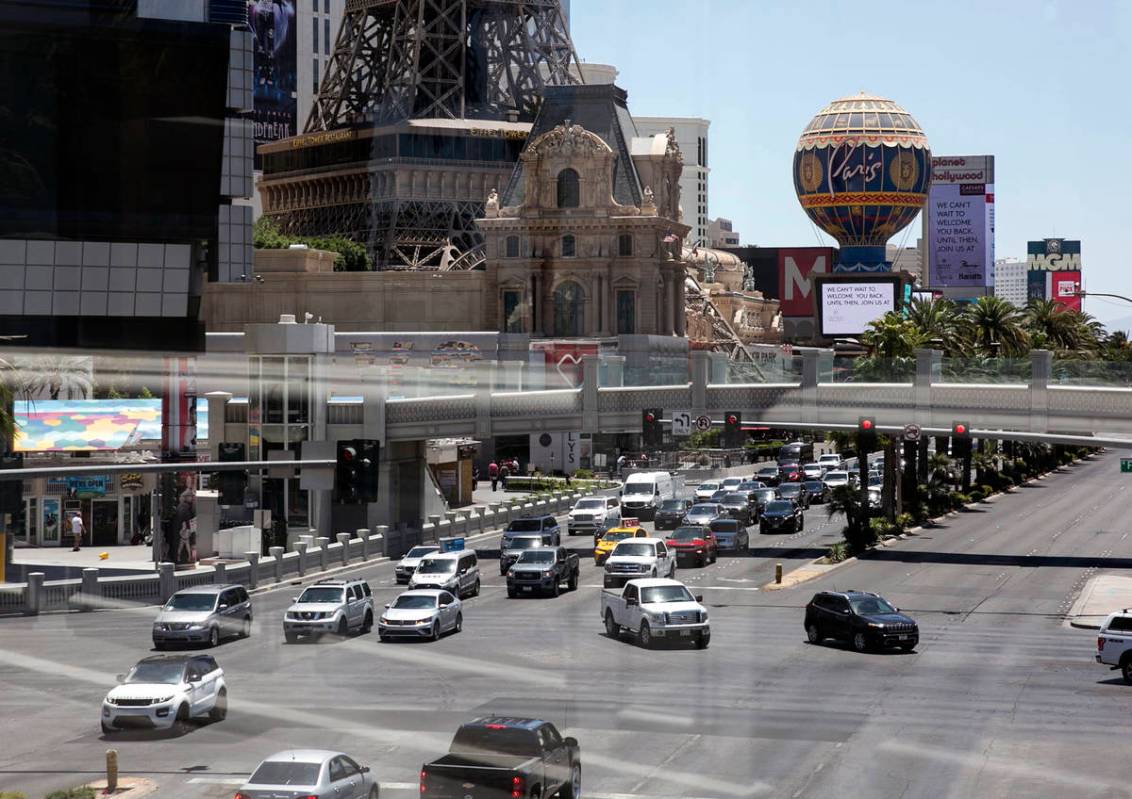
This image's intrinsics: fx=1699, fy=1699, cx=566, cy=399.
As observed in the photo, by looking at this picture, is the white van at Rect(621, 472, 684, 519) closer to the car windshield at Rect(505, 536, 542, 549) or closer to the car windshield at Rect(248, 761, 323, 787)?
the car windshield at Rect(505, 536, 542, 549)

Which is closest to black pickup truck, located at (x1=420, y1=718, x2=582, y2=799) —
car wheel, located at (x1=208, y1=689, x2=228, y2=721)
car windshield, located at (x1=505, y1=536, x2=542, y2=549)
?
car wheel, located at (x1=208, y1=689, x2=228, y2=721)

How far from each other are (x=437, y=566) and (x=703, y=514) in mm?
20137

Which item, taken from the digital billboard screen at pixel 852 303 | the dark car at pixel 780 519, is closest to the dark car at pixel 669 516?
the dark car at pixel 780 519

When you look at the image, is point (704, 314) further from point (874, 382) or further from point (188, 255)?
point (188, 255)

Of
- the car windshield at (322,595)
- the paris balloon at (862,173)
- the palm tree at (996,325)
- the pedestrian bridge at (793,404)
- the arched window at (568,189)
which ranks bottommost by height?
the car windshield at (322,595)

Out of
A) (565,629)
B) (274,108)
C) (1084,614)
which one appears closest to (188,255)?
(565,629)

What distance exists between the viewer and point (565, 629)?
143 feet

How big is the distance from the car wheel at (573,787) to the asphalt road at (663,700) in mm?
479

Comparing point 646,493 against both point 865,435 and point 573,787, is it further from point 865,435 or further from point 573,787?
point 573,787

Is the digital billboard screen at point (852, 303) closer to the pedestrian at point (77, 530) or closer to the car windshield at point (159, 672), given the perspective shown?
the pedestrian at point (77, 530)

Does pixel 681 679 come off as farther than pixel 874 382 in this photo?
No

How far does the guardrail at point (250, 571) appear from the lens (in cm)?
4582

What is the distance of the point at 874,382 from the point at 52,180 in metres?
34.3

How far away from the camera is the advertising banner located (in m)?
159
